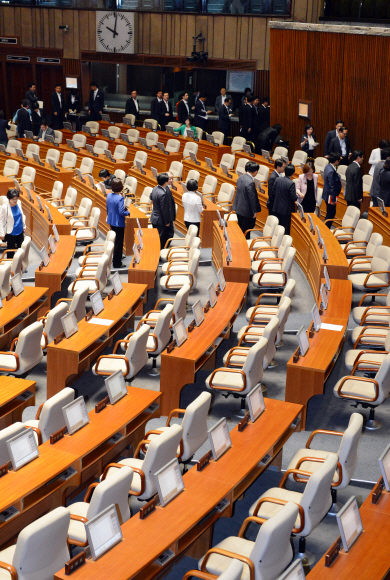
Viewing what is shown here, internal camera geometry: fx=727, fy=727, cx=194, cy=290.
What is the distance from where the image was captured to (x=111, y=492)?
13.9ft

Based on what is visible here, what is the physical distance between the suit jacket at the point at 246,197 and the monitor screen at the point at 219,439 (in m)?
5.30

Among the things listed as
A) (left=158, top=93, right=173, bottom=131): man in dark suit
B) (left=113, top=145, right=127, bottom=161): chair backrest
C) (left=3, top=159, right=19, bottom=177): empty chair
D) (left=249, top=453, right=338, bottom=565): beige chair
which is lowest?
(left=249, top=453, right=338, bottom=565): beige chair

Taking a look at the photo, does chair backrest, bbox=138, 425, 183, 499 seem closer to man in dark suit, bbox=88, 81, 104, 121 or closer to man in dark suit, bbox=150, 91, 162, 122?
man in dark suit, bbox=150, 91, 162, 122

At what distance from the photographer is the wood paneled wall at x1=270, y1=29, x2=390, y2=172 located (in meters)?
12.6

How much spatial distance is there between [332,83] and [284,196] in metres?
4.68

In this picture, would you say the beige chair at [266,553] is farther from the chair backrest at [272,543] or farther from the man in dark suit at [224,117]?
the man in dark suit at [224,117]

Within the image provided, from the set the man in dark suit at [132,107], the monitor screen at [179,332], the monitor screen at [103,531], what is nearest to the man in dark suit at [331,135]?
the man in dark suit at [132,107]

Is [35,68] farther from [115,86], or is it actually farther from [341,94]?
[341,94]

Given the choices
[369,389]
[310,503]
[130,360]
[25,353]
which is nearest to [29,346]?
[25,353]

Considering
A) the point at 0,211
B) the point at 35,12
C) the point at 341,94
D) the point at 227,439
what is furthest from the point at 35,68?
the point at 227,439

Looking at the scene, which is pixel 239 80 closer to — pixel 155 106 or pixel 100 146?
pixel 155 106

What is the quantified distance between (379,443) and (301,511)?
6.22 ft

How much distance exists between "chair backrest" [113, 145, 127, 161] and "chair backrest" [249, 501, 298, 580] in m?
11.5

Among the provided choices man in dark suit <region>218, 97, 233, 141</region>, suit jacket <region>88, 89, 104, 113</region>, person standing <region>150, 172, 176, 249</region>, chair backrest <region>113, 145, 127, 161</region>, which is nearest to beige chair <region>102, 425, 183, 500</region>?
person standing <region>150, 172, 176, 249</region>
